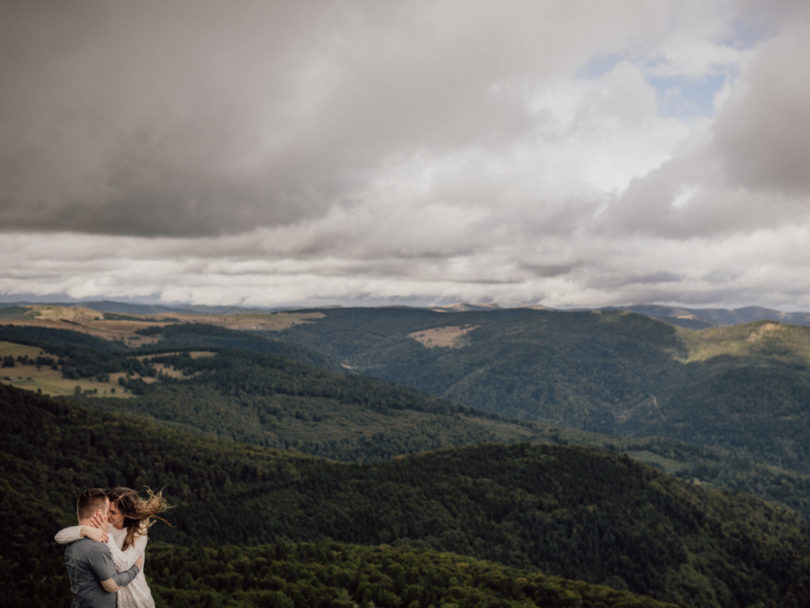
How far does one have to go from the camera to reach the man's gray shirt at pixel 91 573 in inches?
841

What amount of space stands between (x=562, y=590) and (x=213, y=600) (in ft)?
333

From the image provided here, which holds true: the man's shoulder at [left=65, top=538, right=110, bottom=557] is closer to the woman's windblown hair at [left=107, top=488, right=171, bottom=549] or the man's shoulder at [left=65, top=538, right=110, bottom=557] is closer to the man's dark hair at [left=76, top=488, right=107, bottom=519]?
the man's dark hair at [left=76, top=488, right=107, bottom=519]

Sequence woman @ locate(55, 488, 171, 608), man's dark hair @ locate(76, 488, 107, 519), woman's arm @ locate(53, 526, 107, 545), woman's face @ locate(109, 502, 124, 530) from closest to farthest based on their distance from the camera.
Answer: woman's arm @ locate(53, 526, 107, 545) → man's dark hair @ locate(76, 488, 107, 519) → woman @ locate(55, 488, 171, 608) → woman's face @ locate(109, 502, 124, 530)

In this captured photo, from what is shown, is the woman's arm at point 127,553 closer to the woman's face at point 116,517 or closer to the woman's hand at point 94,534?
the woman's hand at point 94,534

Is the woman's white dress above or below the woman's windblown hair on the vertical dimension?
below

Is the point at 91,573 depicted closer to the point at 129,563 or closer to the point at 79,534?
the point at 129,563

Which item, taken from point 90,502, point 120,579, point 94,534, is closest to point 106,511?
point 90,502

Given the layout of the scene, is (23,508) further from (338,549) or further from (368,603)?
(368,603)

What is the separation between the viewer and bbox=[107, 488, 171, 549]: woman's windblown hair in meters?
22.4

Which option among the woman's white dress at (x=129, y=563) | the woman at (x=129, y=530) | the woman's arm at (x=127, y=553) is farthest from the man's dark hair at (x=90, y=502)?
the woman's arm at (x=127, y=553)

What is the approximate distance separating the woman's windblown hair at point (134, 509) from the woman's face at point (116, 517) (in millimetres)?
116

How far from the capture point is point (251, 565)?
492ft

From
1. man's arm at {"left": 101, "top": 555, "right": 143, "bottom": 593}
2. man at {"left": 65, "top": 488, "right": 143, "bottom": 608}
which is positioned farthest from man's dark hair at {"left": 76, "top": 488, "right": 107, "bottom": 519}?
man's arm at {"left": 101, "top": 555, "right": 143, "bottom": 593}

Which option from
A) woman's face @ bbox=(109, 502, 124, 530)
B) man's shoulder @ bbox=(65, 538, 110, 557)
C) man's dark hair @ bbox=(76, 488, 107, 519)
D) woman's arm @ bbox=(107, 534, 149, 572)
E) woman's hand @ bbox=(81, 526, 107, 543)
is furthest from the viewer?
woman's face @ bbox=(109, 502, 124, 530)
